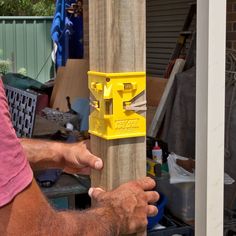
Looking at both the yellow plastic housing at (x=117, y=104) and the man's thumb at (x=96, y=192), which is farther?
the man's thumb at (x=96, y=192)

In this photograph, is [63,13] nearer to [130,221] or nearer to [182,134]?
[182,134]

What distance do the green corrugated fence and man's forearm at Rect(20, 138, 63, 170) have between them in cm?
1125

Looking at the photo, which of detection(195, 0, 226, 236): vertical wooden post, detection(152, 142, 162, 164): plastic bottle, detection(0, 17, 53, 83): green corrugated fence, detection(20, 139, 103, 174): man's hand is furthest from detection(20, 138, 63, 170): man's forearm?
detection(0, 17, 53, 83): green corrugated fence

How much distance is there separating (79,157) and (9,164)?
0.61m

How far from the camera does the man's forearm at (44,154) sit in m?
2.48

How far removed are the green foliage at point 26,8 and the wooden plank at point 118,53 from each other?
19.4 meters

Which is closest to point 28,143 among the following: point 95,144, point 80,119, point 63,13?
point 95,144

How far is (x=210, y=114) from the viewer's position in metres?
1.97

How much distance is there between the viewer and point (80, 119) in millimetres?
5527

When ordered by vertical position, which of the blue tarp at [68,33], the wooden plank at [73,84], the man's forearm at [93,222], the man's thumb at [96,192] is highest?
the blue tarp at [68,33]

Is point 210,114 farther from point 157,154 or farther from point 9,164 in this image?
point 157,154

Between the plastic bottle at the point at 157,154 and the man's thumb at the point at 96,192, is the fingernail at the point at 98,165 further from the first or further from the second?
the plastic bottle at the point at 157,154

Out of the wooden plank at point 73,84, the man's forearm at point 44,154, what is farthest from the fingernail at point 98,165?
the wooden plank at point 73,84

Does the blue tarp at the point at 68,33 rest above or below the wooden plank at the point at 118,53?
above
